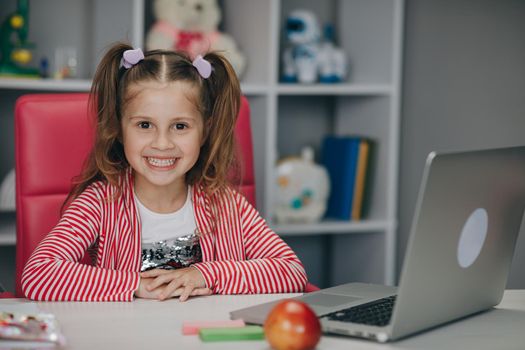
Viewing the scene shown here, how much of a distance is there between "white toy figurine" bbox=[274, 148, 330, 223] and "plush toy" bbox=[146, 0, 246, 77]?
1.19 feet

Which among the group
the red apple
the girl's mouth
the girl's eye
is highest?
the girl's eye

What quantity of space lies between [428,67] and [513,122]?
0.48 m

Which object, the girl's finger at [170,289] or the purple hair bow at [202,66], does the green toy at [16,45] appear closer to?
the purple hair bow at [202,66]

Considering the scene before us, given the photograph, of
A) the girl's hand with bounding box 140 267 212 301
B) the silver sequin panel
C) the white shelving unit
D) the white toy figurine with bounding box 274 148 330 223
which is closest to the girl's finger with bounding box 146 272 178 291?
the girl's hand with bounding box 140 267 212 301

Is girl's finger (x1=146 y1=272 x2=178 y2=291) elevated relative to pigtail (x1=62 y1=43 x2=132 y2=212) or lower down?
lower down

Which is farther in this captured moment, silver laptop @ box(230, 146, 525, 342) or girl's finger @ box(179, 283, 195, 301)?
girl's finger @ box(179, 283, 195, 301)

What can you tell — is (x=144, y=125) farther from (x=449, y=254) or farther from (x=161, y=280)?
(x=449, y=254)

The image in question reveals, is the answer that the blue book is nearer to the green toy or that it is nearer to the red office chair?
the green toy

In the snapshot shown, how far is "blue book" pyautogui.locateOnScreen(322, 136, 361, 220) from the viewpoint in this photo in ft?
9.29

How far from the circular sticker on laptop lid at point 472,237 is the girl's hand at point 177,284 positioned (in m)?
0.44

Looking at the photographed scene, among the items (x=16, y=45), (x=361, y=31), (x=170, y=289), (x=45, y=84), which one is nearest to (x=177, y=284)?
(x=170, y=289)

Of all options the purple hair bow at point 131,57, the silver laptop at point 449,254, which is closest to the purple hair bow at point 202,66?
the purple hair bow at point 131,57

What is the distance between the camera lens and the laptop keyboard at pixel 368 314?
3.67 feet

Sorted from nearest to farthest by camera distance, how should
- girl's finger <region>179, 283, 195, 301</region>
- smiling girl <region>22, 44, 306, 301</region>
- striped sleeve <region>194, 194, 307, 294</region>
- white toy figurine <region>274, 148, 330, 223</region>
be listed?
girl's finger <region>179, 283, 195, 301</region>, striped sleeve <region>194, 194, 307, 294</region>, smiling girl <region>22, 44, 306, 301</region>, white toy figurine <region>274, 148, 330, 223</region>
